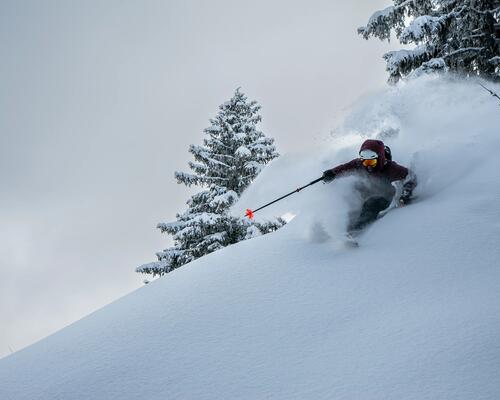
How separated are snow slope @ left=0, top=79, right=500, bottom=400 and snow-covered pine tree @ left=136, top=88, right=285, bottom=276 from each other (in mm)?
7614

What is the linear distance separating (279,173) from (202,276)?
287 inches

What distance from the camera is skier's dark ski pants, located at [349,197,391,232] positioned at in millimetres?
4699

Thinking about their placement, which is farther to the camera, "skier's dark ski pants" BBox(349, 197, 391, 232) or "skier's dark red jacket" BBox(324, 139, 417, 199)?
"skier's dark red jacket" BBox(324, 139, 417, 199)

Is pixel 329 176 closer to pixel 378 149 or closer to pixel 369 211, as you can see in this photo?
pixel 378 149

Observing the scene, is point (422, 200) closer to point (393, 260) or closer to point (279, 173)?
point (393, 260)

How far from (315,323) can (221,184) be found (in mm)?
11171

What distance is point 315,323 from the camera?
2.52 meters

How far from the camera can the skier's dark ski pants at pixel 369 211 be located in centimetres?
470

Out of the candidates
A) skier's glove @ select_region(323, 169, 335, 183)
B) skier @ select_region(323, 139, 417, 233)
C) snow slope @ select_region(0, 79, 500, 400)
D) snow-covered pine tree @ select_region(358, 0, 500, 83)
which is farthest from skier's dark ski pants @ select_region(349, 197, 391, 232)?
snow-covered pine tree @ select_region(358, 0, 500, 83)

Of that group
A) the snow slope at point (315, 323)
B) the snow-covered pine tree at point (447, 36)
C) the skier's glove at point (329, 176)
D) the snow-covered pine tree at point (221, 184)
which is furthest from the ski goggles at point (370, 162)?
the snow-covered pine tree at point (221, 184)

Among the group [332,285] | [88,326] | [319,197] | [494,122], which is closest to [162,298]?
[88,326]

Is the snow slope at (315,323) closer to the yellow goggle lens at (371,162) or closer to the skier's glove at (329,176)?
the yellow goggle lens at (371,162)

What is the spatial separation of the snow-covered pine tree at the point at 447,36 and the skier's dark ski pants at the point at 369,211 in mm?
6006

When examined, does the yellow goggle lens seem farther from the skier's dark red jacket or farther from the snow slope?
the snow slope
